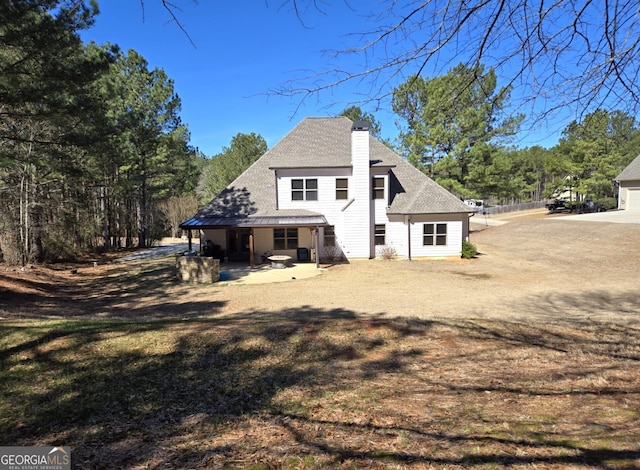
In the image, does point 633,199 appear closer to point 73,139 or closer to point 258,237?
point 258,237

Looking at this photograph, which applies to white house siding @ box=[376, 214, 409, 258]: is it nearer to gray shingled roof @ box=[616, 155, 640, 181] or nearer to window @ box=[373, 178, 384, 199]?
window @ box=[373, 178, 384, 199]

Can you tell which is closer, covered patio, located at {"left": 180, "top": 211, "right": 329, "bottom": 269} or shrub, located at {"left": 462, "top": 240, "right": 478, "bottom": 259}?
covered patio, located at {"left": 180, "top": 211, "right": 329, "bottom": 269}

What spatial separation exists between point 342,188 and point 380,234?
3.55 meters

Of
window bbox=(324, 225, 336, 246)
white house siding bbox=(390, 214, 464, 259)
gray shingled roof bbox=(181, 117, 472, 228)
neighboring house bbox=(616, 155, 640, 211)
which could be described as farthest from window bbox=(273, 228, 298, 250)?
neighboring house bbox=(616, 155, 640, 211)

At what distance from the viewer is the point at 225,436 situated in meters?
3.14

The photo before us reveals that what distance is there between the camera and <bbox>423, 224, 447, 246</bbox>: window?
20.5 metres

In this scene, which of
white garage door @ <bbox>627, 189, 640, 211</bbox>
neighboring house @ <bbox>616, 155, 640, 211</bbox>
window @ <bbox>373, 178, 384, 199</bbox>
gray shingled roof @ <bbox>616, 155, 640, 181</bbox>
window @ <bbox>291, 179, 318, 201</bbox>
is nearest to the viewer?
window @ <bbox>291, 179, 318, 201</bbox>

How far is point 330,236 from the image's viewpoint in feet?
67.1

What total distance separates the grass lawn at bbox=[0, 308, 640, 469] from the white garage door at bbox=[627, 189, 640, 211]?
42.9 m

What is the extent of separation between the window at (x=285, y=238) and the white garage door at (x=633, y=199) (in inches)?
1565

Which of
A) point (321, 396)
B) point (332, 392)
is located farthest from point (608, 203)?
point (321, 396)

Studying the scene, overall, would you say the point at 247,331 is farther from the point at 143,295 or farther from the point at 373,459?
the point at 143,295

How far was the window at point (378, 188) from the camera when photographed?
2077 cm

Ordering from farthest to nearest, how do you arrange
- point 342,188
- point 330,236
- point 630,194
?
point 630,194 → point 330,236 → point 342,188
